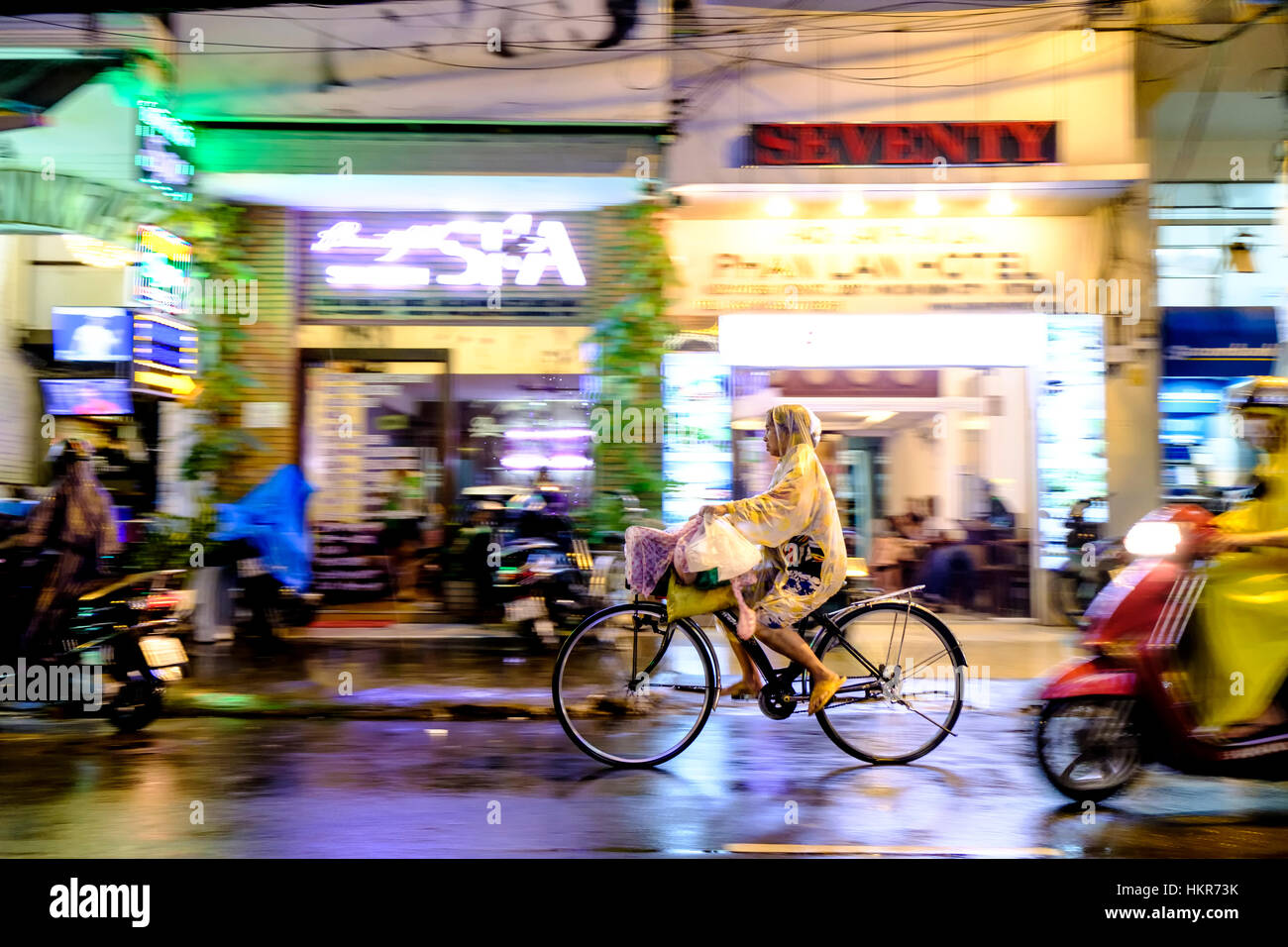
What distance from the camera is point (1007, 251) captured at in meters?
10.9

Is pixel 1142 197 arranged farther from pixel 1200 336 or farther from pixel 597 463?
pixel 597 463

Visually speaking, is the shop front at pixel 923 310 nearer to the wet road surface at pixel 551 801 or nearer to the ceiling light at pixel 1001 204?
the ceiling light at pixel 1001 204

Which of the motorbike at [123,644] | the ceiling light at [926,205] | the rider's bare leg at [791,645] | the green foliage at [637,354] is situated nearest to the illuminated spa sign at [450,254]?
the green foliage at [637,354]

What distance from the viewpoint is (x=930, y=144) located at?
10.2m

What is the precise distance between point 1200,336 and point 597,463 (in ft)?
20.5

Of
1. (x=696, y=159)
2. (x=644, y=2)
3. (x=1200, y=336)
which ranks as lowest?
(x=1200, y=336)

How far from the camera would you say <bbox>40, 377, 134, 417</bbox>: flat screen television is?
11198mm

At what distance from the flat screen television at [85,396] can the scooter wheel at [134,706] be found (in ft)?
17.3

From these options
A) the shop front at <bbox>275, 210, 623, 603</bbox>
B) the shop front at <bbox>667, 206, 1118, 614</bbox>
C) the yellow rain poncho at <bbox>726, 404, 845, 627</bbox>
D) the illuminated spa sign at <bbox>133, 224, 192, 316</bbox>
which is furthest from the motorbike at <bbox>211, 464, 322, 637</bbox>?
the yellow rain poncho at <bbox>726, 404, 845, 627</bbox>

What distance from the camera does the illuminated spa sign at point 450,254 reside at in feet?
34.6

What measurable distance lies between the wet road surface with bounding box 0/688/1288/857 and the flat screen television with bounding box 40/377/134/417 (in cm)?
533
